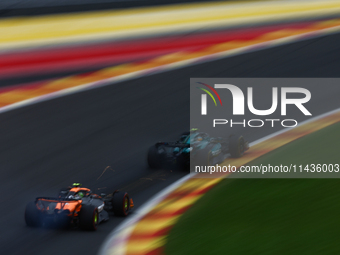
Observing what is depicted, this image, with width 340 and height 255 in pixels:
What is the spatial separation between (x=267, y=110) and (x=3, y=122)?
726 cm

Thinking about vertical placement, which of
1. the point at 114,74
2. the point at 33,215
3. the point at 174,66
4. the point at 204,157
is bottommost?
the point at 33,215

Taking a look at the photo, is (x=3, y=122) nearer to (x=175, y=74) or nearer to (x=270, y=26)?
(x=175, y=74)

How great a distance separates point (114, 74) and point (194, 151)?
5648mm

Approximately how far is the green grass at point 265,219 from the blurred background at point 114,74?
641 millimetres

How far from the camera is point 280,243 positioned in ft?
18.0

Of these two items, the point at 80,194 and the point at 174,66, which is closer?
→ the point at 80,194

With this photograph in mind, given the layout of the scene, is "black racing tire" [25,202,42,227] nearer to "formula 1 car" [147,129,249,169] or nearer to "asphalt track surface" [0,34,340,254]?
"asphalt track surface" [0,34,340,254]

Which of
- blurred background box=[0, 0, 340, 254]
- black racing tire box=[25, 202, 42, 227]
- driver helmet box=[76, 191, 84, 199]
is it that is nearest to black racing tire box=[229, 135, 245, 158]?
blurred background box=[0, 0, 340, 254]

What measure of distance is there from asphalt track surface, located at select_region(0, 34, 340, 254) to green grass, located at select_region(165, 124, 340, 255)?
145 cm

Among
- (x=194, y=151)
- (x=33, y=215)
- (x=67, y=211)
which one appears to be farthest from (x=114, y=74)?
(x=67, y=211)

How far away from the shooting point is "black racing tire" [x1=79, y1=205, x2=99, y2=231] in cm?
721

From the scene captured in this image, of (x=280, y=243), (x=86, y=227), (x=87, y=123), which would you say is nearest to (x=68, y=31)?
(x=87, y=123)

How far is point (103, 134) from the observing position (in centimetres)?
1168

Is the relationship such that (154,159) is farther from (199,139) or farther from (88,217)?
(88,217)
